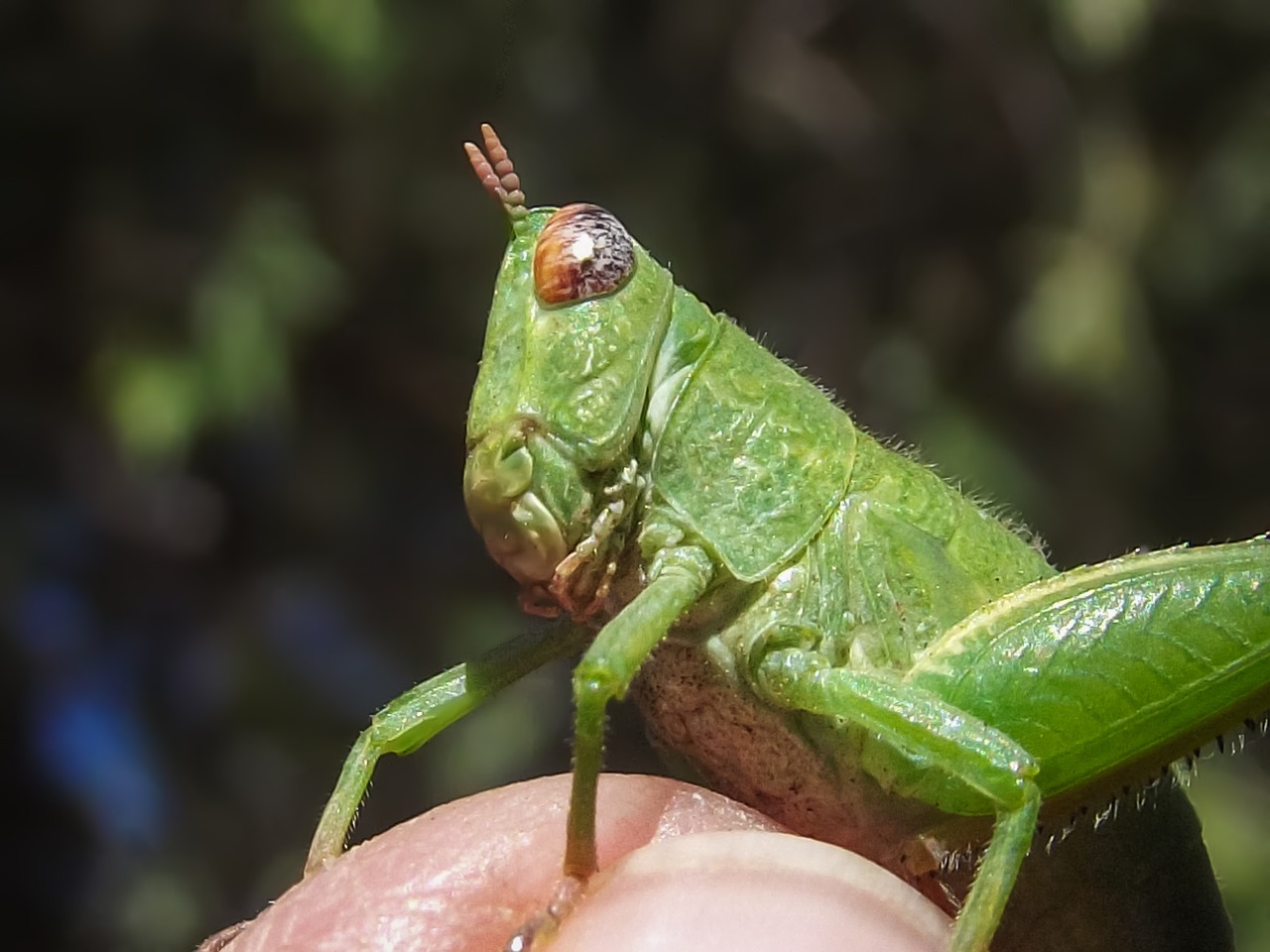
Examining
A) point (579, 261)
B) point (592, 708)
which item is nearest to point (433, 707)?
point (592, 708)

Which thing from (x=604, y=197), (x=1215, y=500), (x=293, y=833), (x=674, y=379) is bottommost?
(x=293, y=833)

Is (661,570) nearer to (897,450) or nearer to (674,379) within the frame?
(674,379)

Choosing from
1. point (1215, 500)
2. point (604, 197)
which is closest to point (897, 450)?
point (604, 197)

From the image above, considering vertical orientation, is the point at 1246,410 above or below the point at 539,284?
below

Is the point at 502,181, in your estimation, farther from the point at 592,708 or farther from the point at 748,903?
the point at 748,903

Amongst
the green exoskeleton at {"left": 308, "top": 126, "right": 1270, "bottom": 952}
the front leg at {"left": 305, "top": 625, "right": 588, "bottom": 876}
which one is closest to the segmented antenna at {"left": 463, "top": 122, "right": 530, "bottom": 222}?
the green exoskeleton at {"left": 308, "top": 126, "right": 1270, "bottom": 952}

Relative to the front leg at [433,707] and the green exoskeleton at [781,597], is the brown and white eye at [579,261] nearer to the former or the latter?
the green exoskeleton at [781,597]
